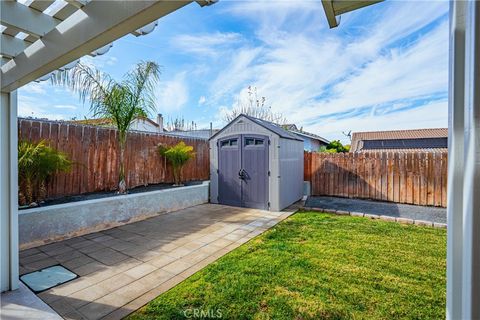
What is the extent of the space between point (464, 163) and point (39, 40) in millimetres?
2808

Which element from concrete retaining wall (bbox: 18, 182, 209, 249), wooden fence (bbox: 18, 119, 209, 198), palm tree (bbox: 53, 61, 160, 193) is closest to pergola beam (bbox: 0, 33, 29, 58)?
concrete retaining wall (bbox: 18, 182, 209, 249)

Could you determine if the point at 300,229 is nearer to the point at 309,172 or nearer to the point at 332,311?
the point at 332,311

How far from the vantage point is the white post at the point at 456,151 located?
0.70 m

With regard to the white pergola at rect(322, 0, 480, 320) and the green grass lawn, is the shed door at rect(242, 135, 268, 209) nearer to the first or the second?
the green grass lawn

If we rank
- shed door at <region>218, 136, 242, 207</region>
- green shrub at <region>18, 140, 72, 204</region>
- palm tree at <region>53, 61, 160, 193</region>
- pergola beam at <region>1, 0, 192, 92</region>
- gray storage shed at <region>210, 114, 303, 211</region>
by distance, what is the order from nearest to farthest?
1. pergola beam at <region>1, 0, 192, 92</region>
2. green shrub at <region>18, 140, 72, 204</region>
3. palm tree at <region>53, 61, 160, 193</region>
4. gray storage shed at <region>210, 114, 303, 211</region>
5. shed door at <region>218, 136, 242, 207</region>

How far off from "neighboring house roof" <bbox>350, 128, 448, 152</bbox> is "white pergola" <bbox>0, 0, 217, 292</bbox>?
21.0 meters

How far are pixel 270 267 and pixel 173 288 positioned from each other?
51.0 inches

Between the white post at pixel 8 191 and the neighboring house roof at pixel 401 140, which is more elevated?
the neighboring house roof at pixel 401 140

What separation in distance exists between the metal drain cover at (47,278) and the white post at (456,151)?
375cm

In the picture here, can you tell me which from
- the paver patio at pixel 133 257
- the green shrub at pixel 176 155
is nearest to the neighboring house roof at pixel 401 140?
the green shrub at pixel 176 155

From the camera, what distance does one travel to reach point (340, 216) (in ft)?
19.9

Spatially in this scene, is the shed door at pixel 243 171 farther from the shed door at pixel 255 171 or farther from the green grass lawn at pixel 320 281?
the green grass lawn at pixel 320 281

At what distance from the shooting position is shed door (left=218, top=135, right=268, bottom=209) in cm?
670

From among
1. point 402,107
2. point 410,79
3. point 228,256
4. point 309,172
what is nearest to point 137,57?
point 228,256
